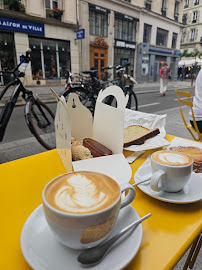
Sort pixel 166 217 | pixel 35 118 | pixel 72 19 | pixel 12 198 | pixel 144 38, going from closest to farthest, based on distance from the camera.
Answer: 1. pixel 166 217
2. pixel 12 198
3. pixel 35 118
4. pixel 72 19
5. pixel 144 38

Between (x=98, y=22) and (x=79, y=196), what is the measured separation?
17507 mm

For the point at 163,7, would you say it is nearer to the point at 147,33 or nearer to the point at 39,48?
the point at 147,33

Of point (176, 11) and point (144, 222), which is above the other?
point (176, 11)

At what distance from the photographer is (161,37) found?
21656mm

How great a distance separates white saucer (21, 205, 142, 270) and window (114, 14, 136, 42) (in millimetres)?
18731

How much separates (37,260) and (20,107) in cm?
724

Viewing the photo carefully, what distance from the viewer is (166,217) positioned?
64 cm

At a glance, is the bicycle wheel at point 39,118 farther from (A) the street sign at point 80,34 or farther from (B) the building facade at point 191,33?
(B) the building facade at point 191,33

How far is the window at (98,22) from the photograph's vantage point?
14.8 meters

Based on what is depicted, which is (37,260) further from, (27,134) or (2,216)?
(27,134)

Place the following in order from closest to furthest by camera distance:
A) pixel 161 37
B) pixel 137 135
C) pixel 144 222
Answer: pixel 144 222, pixel 137 135, pixel 161 37

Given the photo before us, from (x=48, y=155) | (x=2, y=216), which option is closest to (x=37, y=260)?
(x=2, y=216)

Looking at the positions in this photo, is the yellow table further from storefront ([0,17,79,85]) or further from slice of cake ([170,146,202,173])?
storefront ([0,17,79,85])

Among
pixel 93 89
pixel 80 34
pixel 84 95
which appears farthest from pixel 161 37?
pixel 84 95
